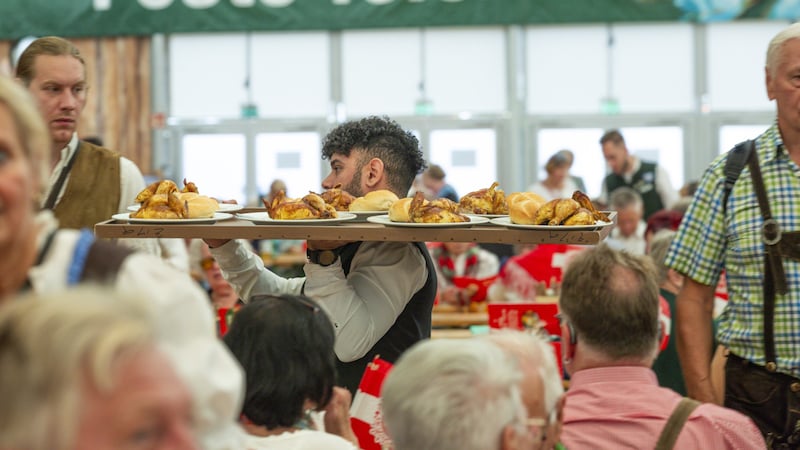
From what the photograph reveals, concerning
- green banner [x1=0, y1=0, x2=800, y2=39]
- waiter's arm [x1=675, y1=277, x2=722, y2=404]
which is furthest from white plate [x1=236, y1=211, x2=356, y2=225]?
green banner [x1=0, y1=0, x2=800, y2=39]

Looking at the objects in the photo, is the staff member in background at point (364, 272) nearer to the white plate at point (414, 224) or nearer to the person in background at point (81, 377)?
the white plate at point (414, 224)

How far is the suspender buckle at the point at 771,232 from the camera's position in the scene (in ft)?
8.41

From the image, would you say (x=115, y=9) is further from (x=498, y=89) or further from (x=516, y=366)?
(x=516, y=366)

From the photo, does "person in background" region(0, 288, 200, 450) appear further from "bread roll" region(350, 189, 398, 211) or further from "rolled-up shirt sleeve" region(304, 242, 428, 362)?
"bread roll" region(350, 189, 398, 211)

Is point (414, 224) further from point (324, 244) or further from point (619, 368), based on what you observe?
point (619, 368)

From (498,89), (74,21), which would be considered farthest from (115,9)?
(498,89)

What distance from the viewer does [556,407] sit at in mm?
1787

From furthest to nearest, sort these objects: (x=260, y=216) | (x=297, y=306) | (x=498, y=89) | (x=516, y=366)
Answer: (x=498, y=89)
(x=260, y=216)
(x=297, y=306)
(x=516, y=366)

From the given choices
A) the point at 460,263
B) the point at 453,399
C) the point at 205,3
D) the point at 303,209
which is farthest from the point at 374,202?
the point at 205,3

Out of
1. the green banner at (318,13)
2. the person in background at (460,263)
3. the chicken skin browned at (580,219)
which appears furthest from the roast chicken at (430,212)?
the green banner at (318,13)

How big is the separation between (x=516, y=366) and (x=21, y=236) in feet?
2.62

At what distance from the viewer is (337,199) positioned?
8.86ft

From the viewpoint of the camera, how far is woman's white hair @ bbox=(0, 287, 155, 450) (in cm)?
97

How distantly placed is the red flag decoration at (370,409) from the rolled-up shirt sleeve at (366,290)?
0.28ft
